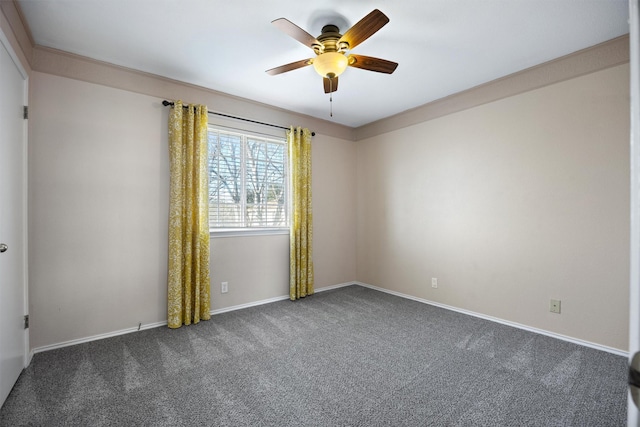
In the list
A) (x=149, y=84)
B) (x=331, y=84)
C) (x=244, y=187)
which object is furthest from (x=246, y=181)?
(x=331, y=84)

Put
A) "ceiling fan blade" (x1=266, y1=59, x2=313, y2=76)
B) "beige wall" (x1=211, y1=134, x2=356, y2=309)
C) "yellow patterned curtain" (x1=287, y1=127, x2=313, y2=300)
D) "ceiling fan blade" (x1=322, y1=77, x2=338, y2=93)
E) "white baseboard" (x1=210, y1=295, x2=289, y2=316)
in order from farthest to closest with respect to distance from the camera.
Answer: "yellow patterned curtain" (x1=287, y1=127, x2=313, y2=300) < "beige wall" (x1=211, y1=134, x2=356, y2=309) < "white baseboard" (x1=210, y1=295, x2=289, y2=316) < "ceiling fan blade" (x1=322, y1=77, x2=338, y2=93) < "ceiling fan blade" (x1=266, y1=59, x2=313, y2=76)

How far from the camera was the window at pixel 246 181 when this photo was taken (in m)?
3.58

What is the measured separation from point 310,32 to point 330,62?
0.42m

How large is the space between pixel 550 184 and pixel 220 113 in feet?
11.5

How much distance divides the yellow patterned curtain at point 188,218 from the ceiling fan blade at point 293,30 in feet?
5.22

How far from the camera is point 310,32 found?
2.49 metres

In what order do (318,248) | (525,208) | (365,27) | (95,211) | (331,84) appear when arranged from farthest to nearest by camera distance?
(318,248)
(525,208)
(95,211)
(331,84)
(365,27)

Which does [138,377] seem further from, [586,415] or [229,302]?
[586,415]

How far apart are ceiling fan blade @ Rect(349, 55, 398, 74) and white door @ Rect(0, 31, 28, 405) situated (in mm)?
2269

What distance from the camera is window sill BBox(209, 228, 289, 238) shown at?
3537mm

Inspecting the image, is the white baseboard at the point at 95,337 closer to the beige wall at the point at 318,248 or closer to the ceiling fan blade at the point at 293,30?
the beige wall at the point at 318,248

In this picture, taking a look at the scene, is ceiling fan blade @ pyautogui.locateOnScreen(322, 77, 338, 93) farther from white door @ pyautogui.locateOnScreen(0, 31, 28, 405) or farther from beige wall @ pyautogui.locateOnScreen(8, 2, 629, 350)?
white door @ pyautogui.locateOnScreen(0, 31, 28, 405)

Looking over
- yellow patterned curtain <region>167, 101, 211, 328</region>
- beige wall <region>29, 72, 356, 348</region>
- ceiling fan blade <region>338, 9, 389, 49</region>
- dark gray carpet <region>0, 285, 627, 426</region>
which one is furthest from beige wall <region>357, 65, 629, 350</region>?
beige wall <region>29, 72, 356, 348</region>

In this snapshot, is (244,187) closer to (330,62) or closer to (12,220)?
(330,62)
